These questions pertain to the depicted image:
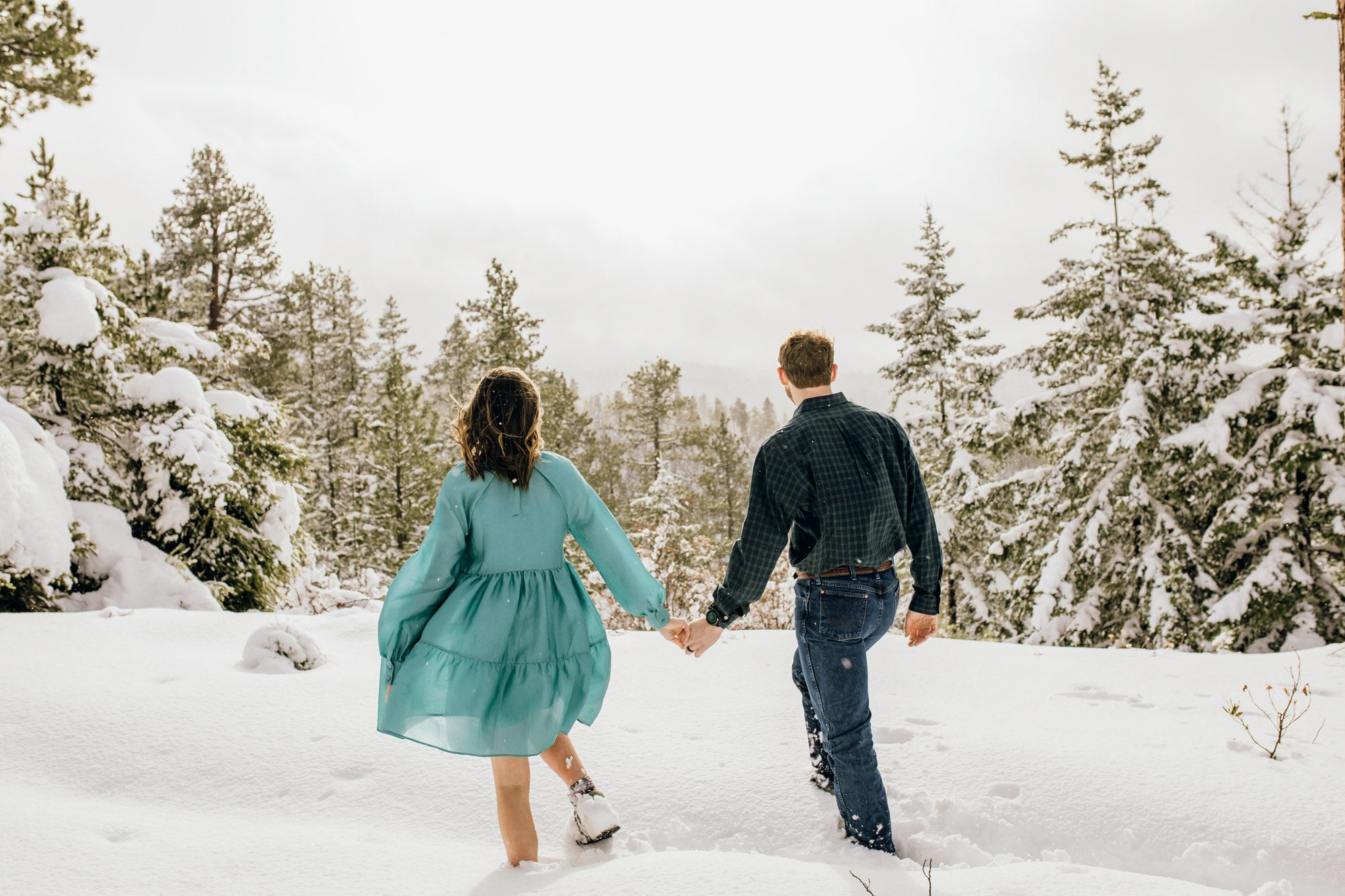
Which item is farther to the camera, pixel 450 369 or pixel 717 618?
pixel 450 369

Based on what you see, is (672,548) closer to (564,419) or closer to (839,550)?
(564,419)

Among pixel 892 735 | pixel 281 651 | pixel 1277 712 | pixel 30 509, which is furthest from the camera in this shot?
pixel 30 509

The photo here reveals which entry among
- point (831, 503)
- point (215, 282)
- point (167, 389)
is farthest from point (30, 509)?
point (215, 282)

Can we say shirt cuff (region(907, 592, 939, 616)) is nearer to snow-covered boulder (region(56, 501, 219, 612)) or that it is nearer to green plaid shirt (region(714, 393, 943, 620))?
green plaid shirt (region(714, 393, 943, 620))

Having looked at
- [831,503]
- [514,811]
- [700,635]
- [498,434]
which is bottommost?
[514,811]

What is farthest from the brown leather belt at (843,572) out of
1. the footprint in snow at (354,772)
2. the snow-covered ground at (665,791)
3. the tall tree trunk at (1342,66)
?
the tall tree trunk at (1342,66)

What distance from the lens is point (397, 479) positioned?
22.0 meters

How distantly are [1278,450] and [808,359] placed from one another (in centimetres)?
965

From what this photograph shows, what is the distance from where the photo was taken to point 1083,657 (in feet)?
19.1

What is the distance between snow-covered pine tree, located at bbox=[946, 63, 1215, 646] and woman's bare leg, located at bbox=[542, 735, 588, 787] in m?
9.98

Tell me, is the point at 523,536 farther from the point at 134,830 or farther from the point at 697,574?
the point at 697,574

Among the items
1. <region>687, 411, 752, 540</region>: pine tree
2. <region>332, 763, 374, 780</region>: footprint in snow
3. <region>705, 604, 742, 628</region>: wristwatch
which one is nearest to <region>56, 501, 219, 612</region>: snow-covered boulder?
<region>332, 763, 374, 780</region>: footprint in snow

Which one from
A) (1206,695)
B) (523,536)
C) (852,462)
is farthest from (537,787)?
(1206,695)

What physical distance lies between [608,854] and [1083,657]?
15.7 ft
